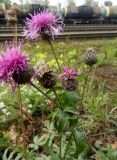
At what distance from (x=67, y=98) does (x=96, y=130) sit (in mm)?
1586

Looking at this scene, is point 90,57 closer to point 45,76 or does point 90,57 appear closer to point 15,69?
point 45,76

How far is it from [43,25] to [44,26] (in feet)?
0.04

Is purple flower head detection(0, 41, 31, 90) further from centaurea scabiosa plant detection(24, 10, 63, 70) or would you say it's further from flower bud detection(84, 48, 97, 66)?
flower bud detection(84, 48, 97, 66)

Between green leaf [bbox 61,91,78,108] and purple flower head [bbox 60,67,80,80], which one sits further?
purple flower head [bbox 60,67,80,80]

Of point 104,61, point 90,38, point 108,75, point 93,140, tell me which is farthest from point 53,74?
point 90,38

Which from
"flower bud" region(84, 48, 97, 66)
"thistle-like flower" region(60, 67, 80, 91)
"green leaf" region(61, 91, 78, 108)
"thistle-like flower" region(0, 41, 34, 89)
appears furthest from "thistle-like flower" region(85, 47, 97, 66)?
"thistle-like flower" region(0, 41, 34, 89)

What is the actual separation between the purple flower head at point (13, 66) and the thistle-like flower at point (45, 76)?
0.60ft

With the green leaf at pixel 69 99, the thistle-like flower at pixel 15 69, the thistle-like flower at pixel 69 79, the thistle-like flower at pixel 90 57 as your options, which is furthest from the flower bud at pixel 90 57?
the thistle-like flower at pixel 15 69

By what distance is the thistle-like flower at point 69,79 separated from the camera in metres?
2.63

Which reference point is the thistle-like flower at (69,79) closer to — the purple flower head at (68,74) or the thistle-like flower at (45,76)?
the purple flower head at (68,74)

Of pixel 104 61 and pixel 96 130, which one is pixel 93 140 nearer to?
pixel 96 130

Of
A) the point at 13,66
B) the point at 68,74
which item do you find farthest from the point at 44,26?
the point at 13,66

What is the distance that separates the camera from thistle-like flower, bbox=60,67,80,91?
263 centimetres

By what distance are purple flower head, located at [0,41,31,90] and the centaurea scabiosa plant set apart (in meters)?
0.33
